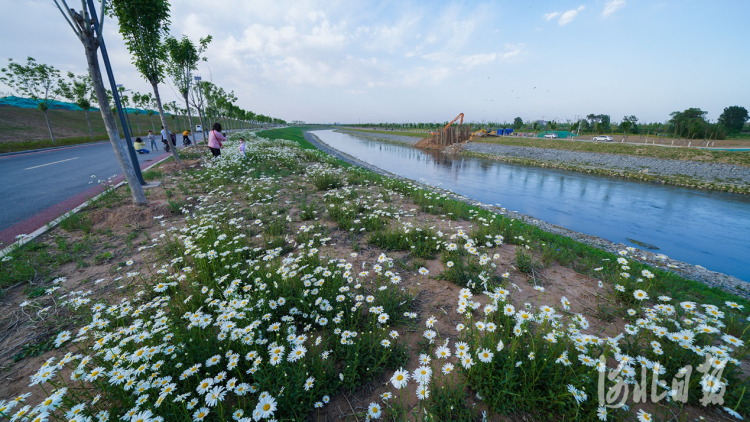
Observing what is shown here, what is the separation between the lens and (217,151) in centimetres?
1305

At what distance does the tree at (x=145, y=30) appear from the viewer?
10328mm

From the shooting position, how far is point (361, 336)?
8.68 ft

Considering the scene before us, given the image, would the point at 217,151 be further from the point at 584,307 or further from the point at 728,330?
the point at 728,330

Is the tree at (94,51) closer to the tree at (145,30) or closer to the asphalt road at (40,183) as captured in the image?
the asphalt road at (40,183)

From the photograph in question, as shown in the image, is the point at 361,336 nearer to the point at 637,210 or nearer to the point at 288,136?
the point at 637,210

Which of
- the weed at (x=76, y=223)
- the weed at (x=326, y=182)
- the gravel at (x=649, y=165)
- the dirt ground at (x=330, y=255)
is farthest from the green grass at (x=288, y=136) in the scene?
the gravel at (x=649, y=165)

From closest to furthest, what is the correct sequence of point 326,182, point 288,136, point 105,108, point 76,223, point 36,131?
point 76,223, point 105,108, point 326,182, point 36,131, point 288,136

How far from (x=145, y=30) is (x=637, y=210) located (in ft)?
79.6

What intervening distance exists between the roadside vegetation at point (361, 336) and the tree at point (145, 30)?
Answer: 9.91 meters

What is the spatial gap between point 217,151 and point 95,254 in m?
9.33

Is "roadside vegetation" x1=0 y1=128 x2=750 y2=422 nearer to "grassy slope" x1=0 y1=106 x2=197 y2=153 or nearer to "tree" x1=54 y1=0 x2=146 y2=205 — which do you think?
"tree" x1=54 y1=0 x2=146 y2=205

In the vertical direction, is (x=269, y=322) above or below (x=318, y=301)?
below

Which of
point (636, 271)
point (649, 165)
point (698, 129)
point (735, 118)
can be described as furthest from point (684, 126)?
point (636, 271)

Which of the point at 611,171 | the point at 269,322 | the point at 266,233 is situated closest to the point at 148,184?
the point at 266,233
